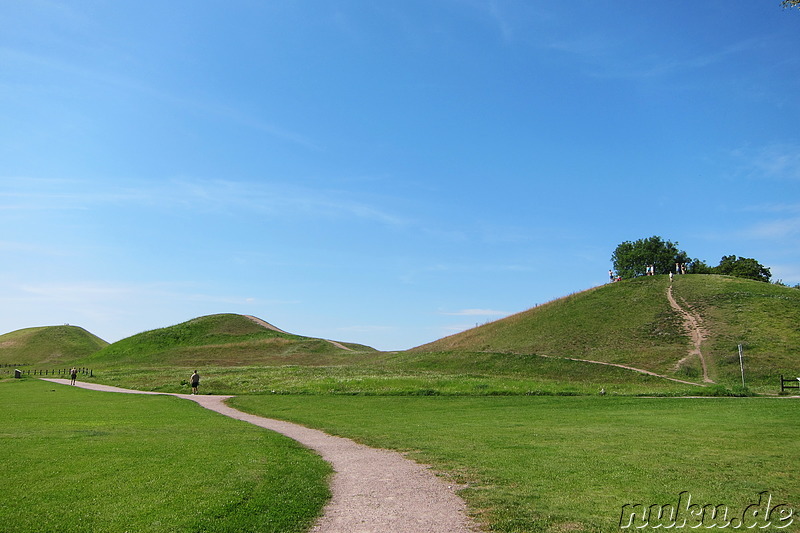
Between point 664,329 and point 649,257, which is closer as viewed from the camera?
point 664,329

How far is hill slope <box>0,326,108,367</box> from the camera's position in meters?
139

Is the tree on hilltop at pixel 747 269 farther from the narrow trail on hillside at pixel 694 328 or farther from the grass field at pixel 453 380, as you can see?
the grass field at pixel 453 380

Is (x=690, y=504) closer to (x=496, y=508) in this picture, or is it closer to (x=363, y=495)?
(x=496, y=508)

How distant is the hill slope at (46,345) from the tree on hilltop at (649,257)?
144 m

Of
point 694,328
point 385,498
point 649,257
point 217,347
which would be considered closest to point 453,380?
point 694,328

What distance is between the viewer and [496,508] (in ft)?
36.9

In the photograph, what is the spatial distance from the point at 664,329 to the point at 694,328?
359 centimetres

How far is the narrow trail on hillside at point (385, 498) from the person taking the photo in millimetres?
10219

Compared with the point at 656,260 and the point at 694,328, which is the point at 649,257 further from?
the point at 694,328

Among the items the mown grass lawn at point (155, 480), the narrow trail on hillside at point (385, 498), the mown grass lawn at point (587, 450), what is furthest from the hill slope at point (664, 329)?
the mown grass lawn at point (155, 480)

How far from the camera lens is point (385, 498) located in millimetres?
12305

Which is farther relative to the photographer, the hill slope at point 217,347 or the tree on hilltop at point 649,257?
the tree on hilltop at point 649,257

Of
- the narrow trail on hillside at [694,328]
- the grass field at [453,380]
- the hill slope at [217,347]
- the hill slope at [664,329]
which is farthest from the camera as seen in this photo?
the hill slope at [217,347]

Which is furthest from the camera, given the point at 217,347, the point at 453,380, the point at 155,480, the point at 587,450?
the point at 217,347
